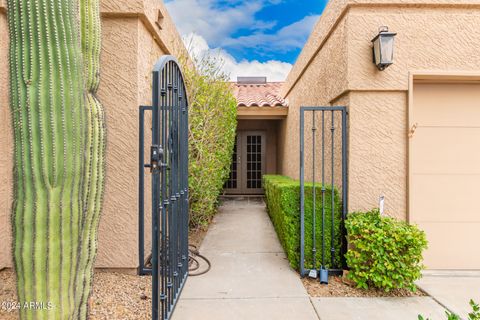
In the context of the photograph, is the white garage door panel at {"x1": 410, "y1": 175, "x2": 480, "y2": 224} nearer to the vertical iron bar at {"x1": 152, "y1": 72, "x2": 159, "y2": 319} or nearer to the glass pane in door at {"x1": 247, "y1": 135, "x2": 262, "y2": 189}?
the vertical iron bar at {"x1": 152, "y1": 72, "x2": 159, "y2": 319}

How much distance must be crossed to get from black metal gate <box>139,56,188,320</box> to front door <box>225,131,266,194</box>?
258 inches

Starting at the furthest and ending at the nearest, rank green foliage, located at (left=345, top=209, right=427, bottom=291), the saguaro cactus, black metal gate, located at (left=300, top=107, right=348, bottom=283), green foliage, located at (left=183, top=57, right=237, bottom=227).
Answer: green foliage, located at (left=183, top=57, right=237, bottom=227), black metal gate, located at (left=300, top=107, right=348, bottom=283), green foliage, located at (left=345, top=209, right=427, bottom=291), the saguaro cactus

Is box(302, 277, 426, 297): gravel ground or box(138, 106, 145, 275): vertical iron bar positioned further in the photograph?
box(138, 106, 145, 275): vertical iron bar

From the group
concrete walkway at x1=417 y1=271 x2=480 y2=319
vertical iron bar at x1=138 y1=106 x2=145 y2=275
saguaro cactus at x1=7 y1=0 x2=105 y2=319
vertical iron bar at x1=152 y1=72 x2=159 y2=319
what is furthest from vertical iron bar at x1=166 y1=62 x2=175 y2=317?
concrete walkway at x1=417 y1=271 x2=480 y2=319

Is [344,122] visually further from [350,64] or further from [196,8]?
[196,8]

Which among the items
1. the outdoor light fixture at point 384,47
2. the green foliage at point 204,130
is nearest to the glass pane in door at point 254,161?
the green foliage at point 204,130

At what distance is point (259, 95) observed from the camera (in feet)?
32.9

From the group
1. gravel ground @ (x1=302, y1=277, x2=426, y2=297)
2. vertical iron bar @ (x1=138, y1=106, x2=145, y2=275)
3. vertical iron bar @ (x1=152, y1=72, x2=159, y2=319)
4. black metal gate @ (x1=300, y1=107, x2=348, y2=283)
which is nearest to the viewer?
vertical iron bar @ (x1=152, y1=72, x2=159, y2=319)

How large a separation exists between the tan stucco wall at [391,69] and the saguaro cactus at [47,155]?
9.72ft

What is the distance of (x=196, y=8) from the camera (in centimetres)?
731

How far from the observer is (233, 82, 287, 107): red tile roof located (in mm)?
8109

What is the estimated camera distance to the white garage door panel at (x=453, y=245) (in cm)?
359

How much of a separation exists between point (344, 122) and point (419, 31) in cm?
146

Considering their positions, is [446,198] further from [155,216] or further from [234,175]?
[234,175]
